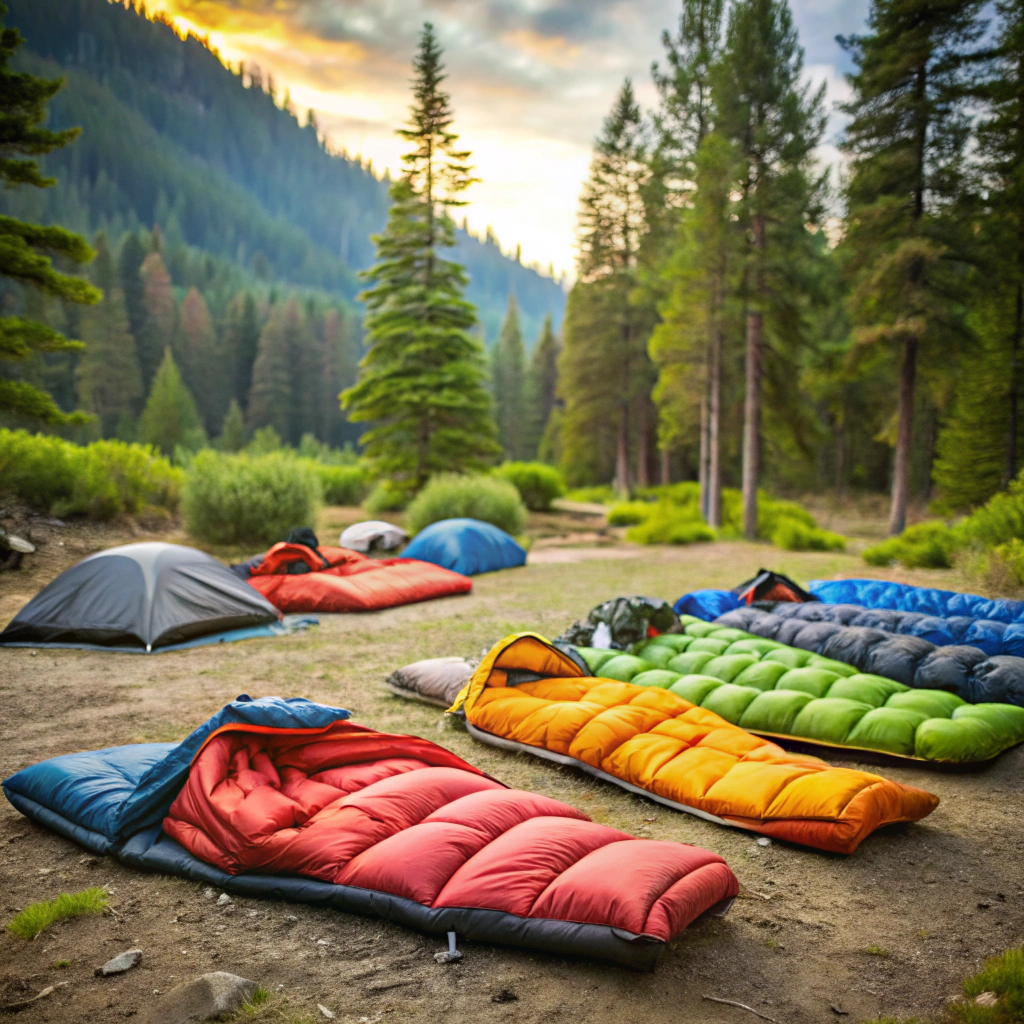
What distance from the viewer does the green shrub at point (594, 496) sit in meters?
28.7

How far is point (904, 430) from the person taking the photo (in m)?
14.8

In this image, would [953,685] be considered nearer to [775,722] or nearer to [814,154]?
[775,722]

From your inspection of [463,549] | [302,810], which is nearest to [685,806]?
[302,810]

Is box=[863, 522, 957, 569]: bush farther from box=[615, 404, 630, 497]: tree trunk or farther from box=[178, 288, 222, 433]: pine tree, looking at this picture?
box=[178, 288, 222, 433]: pine tree

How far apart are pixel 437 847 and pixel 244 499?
33.0ft

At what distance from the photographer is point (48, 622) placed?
6527mm

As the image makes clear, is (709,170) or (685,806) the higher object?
(709,170)

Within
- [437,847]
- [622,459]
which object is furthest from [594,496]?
[437,847]

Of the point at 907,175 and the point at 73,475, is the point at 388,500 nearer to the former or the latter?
the point at 73,475

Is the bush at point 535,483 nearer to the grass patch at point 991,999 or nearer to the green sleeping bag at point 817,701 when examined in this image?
the green sleeping bag at point 817,701

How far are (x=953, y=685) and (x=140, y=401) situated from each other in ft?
166

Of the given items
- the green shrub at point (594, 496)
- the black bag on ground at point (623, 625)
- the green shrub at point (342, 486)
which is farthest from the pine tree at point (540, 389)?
the black bag on ground at point (623, 625)

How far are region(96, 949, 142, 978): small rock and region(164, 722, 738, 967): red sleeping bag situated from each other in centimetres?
45

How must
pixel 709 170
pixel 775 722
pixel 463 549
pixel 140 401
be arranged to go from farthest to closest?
pixel 140 401
pixel 709 170
pixel 463 549
pixel 775 722
